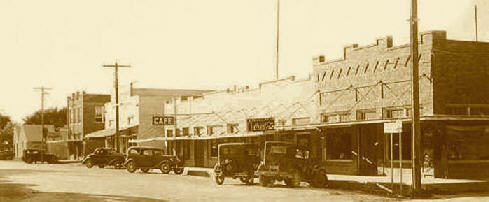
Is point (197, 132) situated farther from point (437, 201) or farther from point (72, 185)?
point (437, 201)

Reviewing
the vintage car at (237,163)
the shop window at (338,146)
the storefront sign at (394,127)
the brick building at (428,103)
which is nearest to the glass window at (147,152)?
the shop window at (338,146)

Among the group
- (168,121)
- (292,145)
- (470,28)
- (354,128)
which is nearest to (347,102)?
(354,128)

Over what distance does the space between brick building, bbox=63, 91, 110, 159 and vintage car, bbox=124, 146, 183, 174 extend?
3482 cm

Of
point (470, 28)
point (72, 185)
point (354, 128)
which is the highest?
point (470, 28)

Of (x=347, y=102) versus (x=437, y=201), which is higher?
(x=347, y=102)

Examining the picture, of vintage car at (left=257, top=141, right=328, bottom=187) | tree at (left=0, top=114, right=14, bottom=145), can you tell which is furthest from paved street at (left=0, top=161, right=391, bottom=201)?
tree at (left=0, top=114, right=14, bottom=145)

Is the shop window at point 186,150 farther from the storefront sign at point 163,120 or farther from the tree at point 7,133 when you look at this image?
the tree at point 7,133

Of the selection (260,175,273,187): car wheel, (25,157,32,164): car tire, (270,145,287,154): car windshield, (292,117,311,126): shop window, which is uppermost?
(292,117,311,126): shop window

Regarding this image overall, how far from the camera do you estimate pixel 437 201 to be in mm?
19859

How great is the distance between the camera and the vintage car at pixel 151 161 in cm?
4084

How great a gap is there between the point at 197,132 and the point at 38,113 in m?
83.0

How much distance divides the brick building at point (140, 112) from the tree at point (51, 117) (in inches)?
2353

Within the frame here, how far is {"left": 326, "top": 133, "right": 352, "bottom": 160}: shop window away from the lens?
32375mm

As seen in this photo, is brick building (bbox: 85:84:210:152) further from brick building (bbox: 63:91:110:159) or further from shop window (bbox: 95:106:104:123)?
brick building (bbox: 63:91:110:159)
